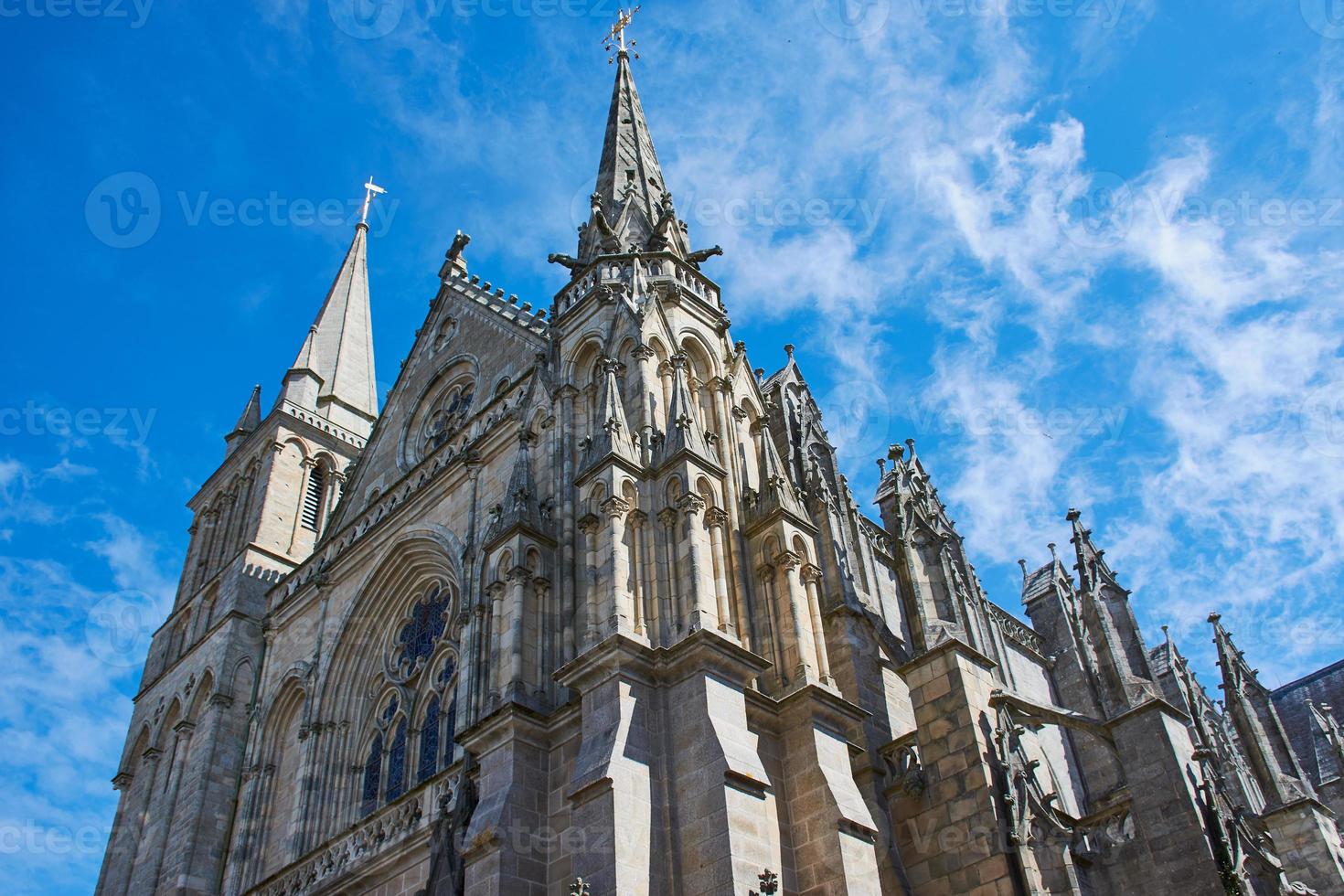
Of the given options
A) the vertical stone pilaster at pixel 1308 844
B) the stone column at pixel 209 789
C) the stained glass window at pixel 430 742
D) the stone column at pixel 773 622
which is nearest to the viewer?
the stone column at pixel 773 622

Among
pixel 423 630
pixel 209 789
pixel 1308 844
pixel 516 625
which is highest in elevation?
pixel 423 630

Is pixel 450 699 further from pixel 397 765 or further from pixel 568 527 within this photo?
pixel 568 527

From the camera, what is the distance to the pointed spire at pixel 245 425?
31.9 m

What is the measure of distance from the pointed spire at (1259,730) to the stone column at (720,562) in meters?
17.8

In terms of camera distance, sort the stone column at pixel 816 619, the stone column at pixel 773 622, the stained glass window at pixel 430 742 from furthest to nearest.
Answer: the stained glass window at pixel 430 742, the stone column at pixel 816 619, the stone column at pixel 773 622

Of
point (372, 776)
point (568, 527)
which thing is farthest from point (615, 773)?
point (372, 776)

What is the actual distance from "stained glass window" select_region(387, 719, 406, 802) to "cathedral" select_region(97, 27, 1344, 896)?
0.21 ft

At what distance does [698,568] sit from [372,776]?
8987mm

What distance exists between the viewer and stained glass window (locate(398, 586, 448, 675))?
64.6ft

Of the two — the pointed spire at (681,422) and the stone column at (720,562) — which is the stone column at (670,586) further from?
the pointed spire at (681,422)

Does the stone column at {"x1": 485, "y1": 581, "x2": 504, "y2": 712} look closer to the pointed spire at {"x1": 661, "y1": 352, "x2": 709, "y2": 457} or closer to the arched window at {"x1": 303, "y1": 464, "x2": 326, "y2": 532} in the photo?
the pointed spire at {"x1": 661, "y1": 352, "x2": 709, "y2": 457}

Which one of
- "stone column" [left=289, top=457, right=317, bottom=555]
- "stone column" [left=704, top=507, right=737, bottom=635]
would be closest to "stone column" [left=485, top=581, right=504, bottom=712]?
"stone column" [left=704, top=507, right=737, bottom=635]

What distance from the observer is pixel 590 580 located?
1384 centimetres

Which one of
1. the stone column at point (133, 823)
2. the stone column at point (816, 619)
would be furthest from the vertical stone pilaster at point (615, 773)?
the stone column at point (133, 823)
